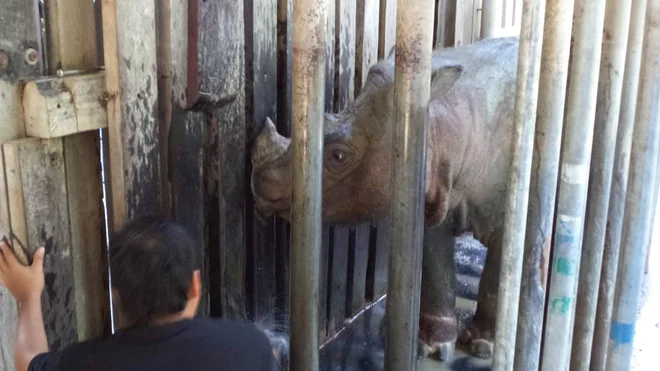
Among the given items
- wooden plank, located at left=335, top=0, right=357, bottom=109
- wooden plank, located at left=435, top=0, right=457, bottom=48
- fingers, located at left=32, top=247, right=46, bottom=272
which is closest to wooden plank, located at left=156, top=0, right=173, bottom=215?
fingers, located at left=32, top=247, right=46, bottom=272

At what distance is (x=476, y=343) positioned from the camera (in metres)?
3.67

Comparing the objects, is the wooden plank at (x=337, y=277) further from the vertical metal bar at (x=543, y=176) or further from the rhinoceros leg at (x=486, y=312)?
the vertical metal bar at (x=543, y=176)

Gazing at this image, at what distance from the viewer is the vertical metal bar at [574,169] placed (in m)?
2.03

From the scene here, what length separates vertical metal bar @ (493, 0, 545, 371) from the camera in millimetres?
1915

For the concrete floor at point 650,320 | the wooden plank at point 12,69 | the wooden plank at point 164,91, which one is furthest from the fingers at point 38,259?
the concrete floor at point 650,320

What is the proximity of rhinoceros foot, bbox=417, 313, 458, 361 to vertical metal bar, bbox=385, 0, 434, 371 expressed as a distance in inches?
59.2

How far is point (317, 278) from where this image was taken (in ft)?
7.00

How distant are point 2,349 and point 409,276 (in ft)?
3.99

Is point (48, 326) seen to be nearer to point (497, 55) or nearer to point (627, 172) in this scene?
point (627, 172)

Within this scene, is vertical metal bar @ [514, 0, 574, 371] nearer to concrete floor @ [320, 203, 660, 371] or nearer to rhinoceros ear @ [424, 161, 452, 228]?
rhinoceros ear @ [424, 161, 452, 228]

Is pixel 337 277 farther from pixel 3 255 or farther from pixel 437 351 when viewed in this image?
pixel 3 255

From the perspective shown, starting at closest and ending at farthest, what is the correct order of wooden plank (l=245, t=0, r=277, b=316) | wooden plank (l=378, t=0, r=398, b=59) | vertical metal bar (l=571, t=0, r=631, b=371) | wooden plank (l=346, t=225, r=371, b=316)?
vertical metal bar (l=571, t=0, r=631, b=371)
wooden plank (l=245, t=0, r=277, b=316)
wooden plank (l=378, t=0, r=398, b=59)
wooden plank (l=346, t=225, r=371, b=316)

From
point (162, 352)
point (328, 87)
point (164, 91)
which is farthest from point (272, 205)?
point (162, 352)

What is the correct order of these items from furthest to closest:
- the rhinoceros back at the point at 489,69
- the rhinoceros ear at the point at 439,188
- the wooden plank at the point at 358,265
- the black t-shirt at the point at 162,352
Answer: the wooden plank at the point at 358,265 → the rhinoceros back at the point at 489,69 → the rhinoceros ear at the point at 439,188 → the black t-shirt at the point at 162,352
